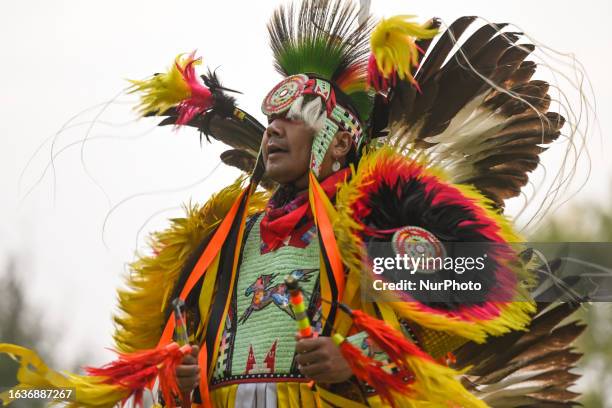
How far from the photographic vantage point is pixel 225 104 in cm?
421

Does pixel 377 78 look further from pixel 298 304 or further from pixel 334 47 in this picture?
pixel 298 304

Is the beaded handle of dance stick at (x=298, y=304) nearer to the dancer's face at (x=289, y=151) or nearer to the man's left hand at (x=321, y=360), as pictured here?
the man's left hand at (x=321, y=360)

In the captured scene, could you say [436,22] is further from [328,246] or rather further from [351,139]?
[328,246]

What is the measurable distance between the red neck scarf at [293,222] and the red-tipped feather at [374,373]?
63cm

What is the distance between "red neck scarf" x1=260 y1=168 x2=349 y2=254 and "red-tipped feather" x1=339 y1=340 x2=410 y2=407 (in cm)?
63

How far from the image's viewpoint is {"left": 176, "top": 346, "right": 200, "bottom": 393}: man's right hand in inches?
134

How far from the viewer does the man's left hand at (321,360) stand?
10.3 feet

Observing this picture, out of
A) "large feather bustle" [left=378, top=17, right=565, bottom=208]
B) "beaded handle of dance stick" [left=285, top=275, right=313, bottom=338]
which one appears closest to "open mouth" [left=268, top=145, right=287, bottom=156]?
"large feather bustle" [left=378, top=17, right=565, bottom=208]

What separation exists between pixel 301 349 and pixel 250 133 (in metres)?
1.28

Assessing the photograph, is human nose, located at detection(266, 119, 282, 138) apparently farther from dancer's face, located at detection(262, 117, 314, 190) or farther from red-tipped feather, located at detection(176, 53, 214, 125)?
red-tipped feather, located at detection(176, 53, 214, 125)

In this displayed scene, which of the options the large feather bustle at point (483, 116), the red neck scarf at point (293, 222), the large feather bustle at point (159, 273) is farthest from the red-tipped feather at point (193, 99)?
the large feather bustle at point (483, 116)

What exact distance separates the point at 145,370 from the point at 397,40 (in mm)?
1267

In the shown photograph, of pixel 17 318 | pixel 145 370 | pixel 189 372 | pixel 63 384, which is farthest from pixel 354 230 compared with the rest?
pixel 17 318

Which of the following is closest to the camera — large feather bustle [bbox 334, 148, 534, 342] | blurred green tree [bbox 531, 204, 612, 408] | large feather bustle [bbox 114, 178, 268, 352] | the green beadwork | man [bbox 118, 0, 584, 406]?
large feather bustle [bbox 334, 148, 534, 342]
